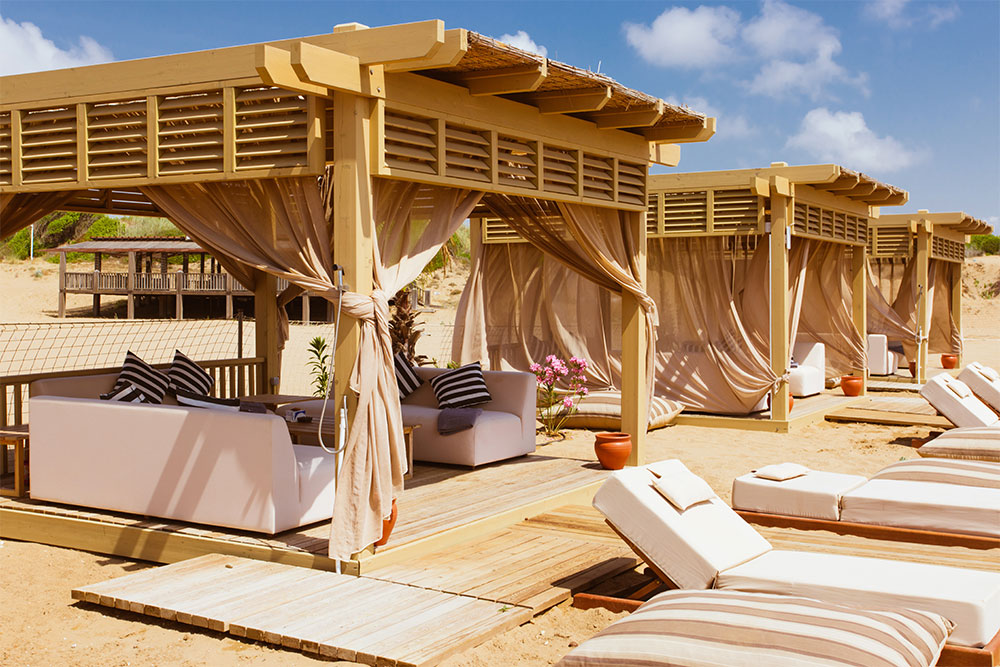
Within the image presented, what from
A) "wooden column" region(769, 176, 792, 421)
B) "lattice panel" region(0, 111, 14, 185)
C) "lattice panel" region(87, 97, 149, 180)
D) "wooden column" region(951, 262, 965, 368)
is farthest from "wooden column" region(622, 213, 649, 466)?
"wooden column" region(951, 262, 965, 368)

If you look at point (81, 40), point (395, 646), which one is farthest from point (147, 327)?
point (81, 40)

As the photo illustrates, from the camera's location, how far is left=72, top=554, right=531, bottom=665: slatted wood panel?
155 inches

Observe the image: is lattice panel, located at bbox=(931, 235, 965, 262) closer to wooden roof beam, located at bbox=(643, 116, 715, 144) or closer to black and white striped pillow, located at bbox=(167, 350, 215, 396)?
wooden roof beam, located at bbox=(643, 116, 715, 144)

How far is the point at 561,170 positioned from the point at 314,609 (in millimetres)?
3802

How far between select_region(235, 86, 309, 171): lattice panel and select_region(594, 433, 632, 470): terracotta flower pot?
3.33 meters

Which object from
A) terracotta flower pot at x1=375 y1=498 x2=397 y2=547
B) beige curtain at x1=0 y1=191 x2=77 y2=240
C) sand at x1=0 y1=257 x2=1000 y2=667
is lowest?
sand at x1=0 y1=257 x2=1000 y2=667

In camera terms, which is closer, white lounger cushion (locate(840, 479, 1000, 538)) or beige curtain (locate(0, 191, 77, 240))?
white lounger cushion (locate(840, 479, 1000, 538))

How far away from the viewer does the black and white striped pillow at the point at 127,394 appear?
6.62 meters

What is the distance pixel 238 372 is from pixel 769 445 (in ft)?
17.0

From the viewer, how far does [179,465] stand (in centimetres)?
549

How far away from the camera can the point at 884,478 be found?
629 cm

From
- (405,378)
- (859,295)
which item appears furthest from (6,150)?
(859,295)

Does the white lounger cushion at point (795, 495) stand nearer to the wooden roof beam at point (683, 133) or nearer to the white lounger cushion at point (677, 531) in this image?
the white lounger cushion at point (677, 531)

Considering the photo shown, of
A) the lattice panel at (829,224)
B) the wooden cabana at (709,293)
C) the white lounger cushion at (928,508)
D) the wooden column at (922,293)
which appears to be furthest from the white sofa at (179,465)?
the wooden column at (922,293)
